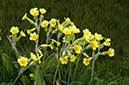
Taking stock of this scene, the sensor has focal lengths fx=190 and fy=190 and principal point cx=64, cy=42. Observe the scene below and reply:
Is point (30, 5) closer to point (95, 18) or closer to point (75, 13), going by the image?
point (75, 13)

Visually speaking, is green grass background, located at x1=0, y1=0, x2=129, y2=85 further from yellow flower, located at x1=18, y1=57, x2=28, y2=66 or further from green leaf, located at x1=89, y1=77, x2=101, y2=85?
yellow flower, located at x1=18, y1=57, x2=28, y2=66

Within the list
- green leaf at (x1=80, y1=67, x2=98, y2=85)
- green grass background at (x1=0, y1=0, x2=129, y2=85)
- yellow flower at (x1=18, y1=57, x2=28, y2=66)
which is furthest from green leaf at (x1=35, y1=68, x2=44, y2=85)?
green grass background at (x1=0, y1=0, x2=129, y2=85)

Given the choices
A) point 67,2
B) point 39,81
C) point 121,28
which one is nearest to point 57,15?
point 67,2

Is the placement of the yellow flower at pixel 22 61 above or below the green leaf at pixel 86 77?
above

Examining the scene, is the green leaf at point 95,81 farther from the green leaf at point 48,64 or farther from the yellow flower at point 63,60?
the green leaf at point 48,64

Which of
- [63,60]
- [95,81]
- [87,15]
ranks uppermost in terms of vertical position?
[87,15]

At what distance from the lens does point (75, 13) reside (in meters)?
3.29

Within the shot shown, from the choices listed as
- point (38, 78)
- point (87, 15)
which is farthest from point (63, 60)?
point (87, 15)

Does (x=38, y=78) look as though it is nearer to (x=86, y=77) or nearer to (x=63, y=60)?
(x=63, y=60)

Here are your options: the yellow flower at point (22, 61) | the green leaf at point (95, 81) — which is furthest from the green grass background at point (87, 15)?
the yellow flower at point (22, 61)

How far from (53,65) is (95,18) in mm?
1669

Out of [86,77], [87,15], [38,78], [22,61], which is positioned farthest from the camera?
[87,15]

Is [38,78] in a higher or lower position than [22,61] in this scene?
lower

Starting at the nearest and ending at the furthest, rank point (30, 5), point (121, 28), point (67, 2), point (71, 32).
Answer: point (71, 32) → point (121, 28) → point (30, 5) → point (67, 2)
